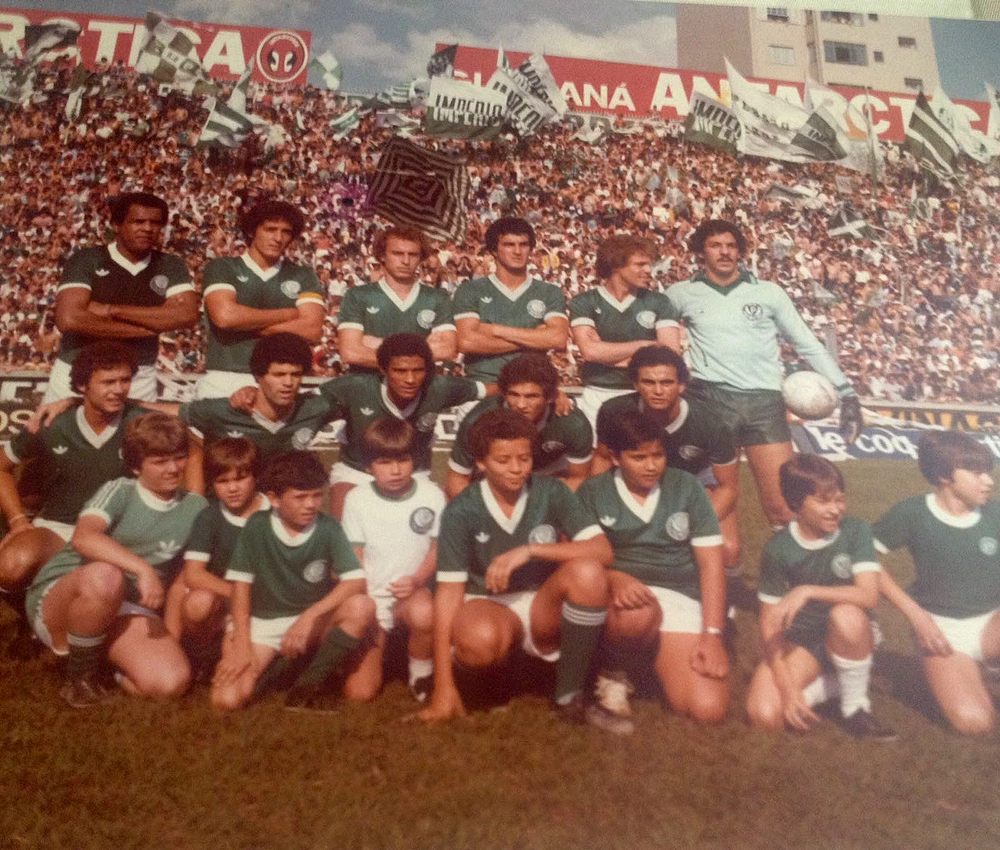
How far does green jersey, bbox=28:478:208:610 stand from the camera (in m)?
2.01

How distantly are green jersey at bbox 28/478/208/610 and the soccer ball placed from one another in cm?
183

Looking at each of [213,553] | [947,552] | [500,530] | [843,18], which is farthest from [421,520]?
[843,18]

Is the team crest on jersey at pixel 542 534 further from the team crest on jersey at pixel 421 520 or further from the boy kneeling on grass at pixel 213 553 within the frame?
the boy kneeling on grass at pixel 213 553

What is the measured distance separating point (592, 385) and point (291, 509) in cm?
97

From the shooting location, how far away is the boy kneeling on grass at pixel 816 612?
200 cm

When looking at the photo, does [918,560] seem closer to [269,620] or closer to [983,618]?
[983,618]

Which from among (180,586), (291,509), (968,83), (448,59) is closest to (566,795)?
(291,509)

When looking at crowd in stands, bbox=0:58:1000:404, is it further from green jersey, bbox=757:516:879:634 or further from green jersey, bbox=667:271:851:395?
green jersey, bbox=757:516:879:634

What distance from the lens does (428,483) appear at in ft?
7.00

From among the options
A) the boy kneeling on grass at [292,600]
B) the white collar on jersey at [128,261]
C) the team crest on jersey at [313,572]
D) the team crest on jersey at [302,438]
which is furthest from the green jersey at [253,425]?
the white collar on jersey at [128,261]

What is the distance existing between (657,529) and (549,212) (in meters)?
1.12

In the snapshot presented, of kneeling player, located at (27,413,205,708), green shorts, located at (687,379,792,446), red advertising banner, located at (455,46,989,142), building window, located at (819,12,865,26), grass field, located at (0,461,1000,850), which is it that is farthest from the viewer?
building window, located at (819,12,865,26)

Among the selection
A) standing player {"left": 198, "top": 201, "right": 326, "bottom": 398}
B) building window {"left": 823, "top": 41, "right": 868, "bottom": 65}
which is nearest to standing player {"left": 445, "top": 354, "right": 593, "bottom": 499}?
standing player {"left": 198, "top": 201, "right": 326, "bottom": 398}

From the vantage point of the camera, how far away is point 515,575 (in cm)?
201
